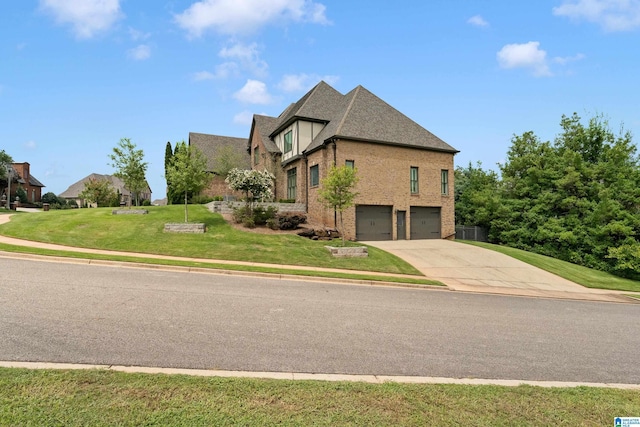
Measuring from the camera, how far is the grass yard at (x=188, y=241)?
16125 millimetres

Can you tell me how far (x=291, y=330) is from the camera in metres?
6.34

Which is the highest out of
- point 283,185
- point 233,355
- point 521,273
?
point 283,185

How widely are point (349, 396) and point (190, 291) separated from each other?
21.2 feet

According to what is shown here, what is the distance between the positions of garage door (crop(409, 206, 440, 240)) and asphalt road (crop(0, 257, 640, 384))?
15597 mm

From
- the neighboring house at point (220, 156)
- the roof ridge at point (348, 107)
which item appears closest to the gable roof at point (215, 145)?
the neighboring house at point (220, 156)

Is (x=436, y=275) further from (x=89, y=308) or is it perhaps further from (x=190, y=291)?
(x=89, y=308)

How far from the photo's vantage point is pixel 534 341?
22.6ft

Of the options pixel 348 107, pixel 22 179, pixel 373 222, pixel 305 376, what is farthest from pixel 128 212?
pixel 22 179

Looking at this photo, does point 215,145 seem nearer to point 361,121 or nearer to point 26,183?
point 361,121

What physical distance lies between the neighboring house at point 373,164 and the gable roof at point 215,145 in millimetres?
11201

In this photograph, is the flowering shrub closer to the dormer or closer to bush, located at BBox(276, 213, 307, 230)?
bush, located at BBox(276, 213, 307, 230)

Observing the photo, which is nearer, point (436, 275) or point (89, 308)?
point (89, 308)

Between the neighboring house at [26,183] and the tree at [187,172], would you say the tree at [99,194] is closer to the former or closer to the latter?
the tree at [187,172]

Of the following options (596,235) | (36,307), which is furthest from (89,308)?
(596,235)
